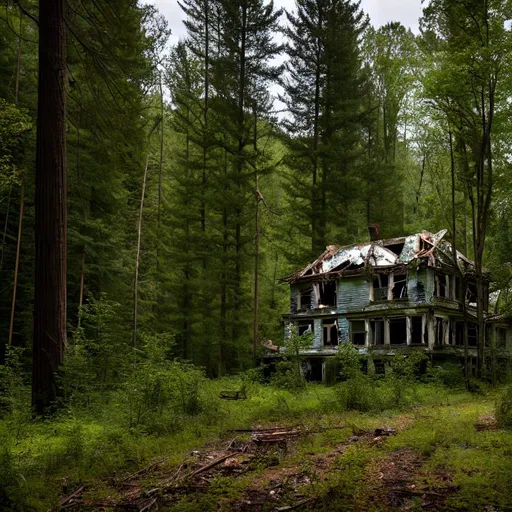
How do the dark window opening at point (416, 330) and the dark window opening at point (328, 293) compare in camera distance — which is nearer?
the dark window opening at point (416, 330)

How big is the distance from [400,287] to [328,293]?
472 cm

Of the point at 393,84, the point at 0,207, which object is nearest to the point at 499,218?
the point at 393,84

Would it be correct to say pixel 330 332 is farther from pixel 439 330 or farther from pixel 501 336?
pixel 501 336

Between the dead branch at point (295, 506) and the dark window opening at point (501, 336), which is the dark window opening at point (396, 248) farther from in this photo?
the dead branch at point (295, 506)

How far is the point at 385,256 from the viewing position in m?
27.9

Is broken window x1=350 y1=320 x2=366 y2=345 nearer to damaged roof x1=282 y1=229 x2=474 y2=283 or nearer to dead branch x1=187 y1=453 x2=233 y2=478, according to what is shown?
damaged roof x1=282 y1=229 x2=474 y2=283

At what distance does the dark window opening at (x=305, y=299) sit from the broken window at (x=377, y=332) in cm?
441

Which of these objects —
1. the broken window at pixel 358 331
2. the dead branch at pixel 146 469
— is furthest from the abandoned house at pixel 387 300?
the dead branch at pixel 146 469

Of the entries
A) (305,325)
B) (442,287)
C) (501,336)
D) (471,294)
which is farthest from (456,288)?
(305,325)

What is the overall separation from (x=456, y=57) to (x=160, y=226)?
759 inches

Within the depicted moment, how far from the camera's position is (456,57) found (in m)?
19.2

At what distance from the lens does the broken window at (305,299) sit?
3059 cm

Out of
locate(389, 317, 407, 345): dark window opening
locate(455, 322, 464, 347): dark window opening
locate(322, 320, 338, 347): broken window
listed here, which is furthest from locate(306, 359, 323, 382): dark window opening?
locate(455, 322, 464, 347): dark window opening

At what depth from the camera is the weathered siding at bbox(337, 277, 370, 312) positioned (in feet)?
91.9
